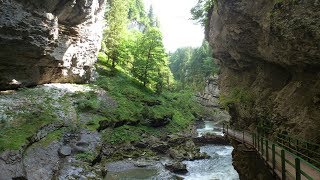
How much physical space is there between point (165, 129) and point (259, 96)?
1944 centimetres

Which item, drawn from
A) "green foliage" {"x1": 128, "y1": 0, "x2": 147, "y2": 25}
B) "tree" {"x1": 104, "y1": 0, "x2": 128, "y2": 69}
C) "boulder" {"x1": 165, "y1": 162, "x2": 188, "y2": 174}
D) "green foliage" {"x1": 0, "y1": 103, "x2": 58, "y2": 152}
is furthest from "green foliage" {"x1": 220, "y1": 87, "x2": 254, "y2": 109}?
"green foliage" {"x1": 128, "y1": 0, "x2": 147, "y2": 25}

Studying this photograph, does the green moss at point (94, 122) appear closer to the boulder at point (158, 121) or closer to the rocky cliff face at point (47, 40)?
the rocky cliff face at point (47, 40)

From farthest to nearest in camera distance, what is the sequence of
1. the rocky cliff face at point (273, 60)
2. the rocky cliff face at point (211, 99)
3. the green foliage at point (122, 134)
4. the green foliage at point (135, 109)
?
1. the rocky cliff face at point (211, 99)
2. the green foliage at point (135, 109)
3. the green foliage at point (122, 134)
4. the rocky cliff face at point (273, 60)

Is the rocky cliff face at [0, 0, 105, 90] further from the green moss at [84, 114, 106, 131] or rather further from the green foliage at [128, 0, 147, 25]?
the green foliage at [128, 0, 147, 25]

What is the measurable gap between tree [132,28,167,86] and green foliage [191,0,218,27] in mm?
17687

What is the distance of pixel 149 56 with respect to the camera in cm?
5184

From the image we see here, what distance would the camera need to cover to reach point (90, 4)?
34.1 m

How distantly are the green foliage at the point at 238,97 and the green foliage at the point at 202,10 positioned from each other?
9.68 m

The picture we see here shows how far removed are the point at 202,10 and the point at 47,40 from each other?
1631 cm

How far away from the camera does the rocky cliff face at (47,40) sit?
25.2m

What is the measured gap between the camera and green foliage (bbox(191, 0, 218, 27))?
32.2 meters

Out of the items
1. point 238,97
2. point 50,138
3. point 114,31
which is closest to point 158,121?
point 238,97

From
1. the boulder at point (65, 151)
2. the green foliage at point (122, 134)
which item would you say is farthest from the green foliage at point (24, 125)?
the green foliage at point (122, 134)

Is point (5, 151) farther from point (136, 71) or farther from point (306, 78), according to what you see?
point (136, 71)
